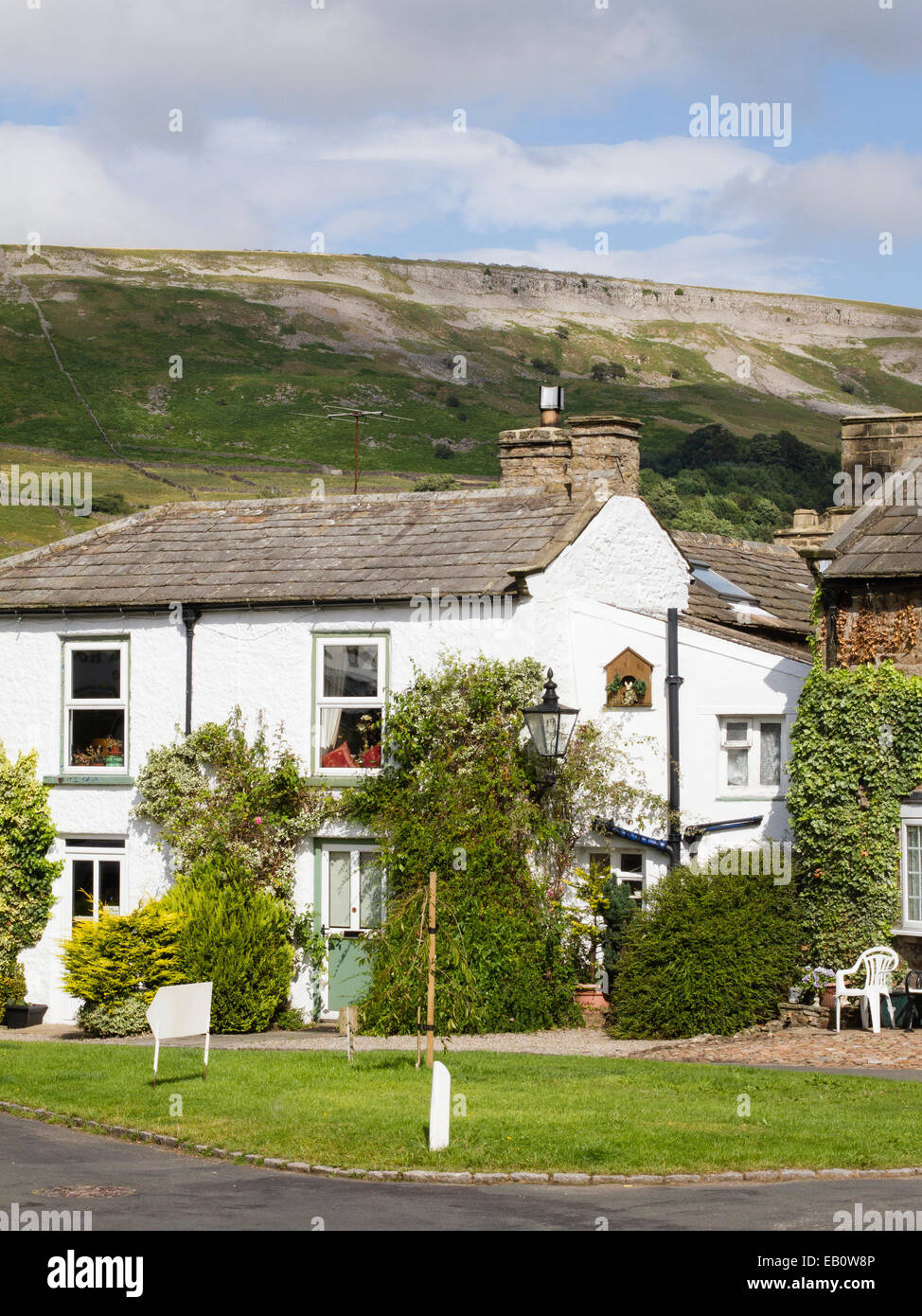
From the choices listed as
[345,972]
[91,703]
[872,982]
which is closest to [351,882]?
[345,972]

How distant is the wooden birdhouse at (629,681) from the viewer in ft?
73.0

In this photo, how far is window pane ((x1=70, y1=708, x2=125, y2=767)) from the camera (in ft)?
78.9

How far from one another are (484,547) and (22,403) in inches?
5433

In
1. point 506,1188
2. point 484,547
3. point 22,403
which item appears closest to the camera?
point 506,1188

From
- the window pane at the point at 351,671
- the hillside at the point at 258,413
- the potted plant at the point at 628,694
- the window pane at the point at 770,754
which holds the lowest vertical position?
the window pane at the point at 770,754

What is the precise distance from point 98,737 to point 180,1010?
8.67 meters

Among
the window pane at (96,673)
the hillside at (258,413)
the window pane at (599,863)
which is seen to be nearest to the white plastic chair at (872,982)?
the window pane at (599,863)

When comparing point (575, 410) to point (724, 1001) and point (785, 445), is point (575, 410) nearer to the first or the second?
point (785, 445)

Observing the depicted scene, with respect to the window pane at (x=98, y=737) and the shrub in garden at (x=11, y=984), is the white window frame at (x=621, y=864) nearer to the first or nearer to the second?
the window pane at (x=98, y=737)

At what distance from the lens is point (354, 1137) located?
12719 millimetres

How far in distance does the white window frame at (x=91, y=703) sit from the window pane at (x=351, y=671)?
3.26 metres

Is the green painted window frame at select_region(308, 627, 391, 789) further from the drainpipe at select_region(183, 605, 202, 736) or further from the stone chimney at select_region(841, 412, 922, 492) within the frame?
the stone chimney at select_region(841, 412, 922, 492)

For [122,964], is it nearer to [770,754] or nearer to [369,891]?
[369,891]
